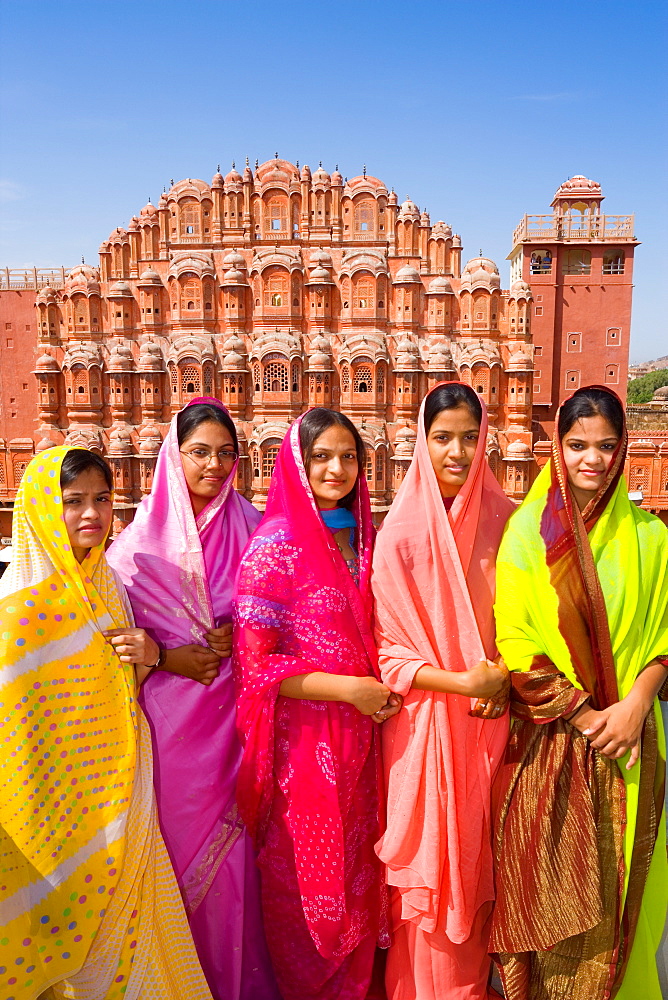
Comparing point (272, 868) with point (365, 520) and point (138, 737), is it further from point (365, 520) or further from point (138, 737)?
point (365, 520)

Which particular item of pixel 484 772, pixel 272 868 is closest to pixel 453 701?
pixel 484 772

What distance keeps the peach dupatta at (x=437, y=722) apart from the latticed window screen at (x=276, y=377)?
14602mm

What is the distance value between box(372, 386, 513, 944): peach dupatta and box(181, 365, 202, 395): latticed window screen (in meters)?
15.2

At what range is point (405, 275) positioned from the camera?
16.2 metres

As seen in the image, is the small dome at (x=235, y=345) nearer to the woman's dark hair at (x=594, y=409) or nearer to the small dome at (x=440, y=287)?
the small dome at (x=440, y=287)

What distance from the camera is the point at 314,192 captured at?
16875 millimetres

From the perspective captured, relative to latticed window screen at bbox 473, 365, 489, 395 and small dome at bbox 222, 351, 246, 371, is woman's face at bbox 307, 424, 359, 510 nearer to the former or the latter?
small dome at bbox 222, 351, 246, 371

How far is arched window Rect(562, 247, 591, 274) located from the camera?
19938 mm

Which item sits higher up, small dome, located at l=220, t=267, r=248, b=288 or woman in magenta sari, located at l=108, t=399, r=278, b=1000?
small dome, located at l=220, t=267, r=248, b=288

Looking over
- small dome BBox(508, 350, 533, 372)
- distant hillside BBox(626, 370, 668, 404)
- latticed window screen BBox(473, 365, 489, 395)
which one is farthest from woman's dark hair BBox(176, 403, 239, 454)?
distant hillside BBox(626, 370, 668, 404)

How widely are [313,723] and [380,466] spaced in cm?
1434

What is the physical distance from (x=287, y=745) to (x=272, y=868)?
421 millimetres

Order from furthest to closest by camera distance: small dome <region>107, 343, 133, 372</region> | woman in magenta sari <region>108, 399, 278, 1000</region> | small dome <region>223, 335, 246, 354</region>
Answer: small dome <region>107, 343, 133, 372</region>, small dome <region>223, 335, 246, 354</region>, woman in magenta sari <region>108, 399, 278, 1000</region>

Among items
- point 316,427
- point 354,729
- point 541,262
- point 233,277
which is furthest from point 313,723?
point 541,262
